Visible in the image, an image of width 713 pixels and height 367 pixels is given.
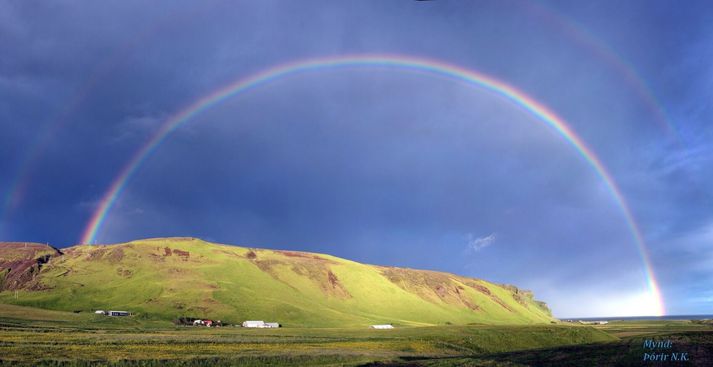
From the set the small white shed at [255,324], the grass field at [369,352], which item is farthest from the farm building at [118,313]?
the grass field at [369,352]

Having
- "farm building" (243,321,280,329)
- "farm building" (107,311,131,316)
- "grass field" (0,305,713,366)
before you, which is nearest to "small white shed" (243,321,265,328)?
"farm building" (243,321,280,329)

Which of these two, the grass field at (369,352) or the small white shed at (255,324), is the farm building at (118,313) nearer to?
the small white shed at (255,324)

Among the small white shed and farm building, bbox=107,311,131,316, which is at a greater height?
farm building, bbox=107,311,131,316

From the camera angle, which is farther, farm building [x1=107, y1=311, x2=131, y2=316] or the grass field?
farm building [x1=107, y1=311, x2=131, y2=316]

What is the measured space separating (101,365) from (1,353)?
60.3 feet

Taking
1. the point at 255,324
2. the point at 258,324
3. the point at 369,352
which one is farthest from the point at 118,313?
the point at 369,352

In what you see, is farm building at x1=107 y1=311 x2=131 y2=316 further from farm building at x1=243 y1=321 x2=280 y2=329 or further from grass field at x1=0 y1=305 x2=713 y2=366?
grass field at x1=0 y1=305 x2=713 y2=366

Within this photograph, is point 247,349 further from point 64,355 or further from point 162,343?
point 64,355

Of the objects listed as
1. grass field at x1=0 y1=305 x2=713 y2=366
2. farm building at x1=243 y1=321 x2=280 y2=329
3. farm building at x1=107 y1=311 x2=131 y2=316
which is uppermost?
farm building at x1=107 y1=311 x2=131 y2=316

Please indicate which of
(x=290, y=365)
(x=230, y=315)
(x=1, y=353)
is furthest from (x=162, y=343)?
(x=230, y=315)

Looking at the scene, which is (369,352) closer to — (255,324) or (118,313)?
(255,324)

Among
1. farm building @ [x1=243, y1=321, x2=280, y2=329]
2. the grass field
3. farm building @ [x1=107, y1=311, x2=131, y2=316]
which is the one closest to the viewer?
the grass field

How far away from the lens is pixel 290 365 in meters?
61.7

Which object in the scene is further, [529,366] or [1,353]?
[1,353]
